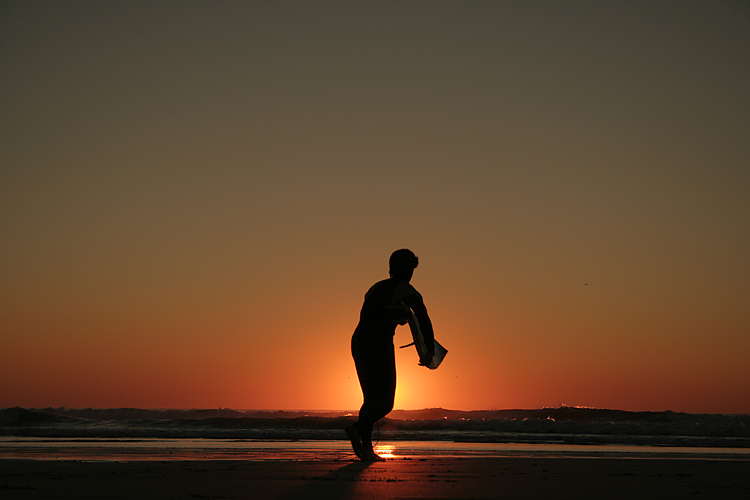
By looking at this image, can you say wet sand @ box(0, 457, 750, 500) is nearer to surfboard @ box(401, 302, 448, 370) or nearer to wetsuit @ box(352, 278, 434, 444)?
wetsuit @ box(352, 278, 434, 444)

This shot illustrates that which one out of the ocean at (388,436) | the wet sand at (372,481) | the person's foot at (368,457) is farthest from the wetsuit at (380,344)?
the ocean at (388,436)

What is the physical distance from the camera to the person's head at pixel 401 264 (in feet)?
24.1

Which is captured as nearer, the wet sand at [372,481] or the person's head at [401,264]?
the wet sand at [372,481]

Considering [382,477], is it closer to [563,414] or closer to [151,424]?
[151,424]

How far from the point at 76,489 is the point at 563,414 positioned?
1105 inches

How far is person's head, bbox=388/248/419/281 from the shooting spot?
7344mm

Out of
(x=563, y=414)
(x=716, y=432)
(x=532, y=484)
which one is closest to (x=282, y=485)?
(x=532, y=484)

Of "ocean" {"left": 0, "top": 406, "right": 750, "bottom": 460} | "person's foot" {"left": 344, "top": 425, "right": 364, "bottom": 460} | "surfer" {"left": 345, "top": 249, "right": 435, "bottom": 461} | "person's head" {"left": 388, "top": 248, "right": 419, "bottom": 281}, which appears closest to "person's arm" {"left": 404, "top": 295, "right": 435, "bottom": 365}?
"surfer" {"left": 345, "top": 249, "right": 435, "bottom": 461}

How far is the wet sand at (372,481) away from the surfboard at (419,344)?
98 centimetres

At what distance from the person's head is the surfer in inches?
6.2

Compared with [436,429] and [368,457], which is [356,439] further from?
[436,429]

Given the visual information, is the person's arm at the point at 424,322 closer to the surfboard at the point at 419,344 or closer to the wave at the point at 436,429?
the surfboard at the point at 419,344

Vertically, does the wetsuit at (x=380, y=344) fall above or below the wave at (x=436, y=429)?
above

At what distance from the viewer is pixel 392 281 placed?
7.20m
